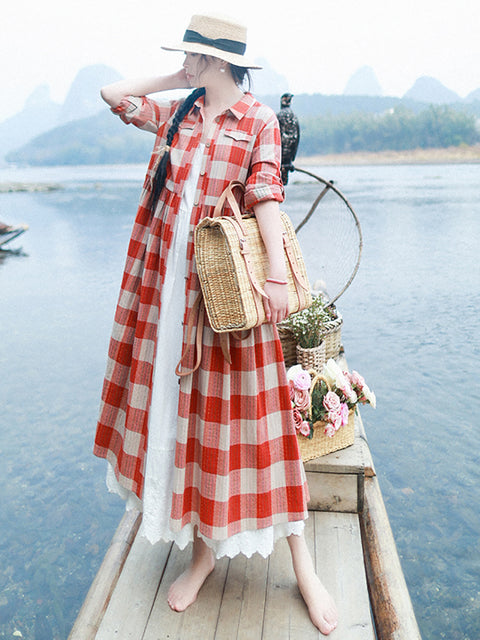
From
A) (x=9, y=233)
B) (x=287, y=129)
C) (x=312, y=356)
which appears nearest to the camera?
(x=287, y=129)

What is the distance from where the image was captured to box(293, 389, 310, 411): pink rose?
1.87 m

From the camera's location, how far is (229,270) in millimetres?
1203

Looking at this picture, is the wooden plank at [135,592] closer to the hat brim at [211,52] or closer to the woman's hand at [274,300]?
the woman's hand at [274,300]

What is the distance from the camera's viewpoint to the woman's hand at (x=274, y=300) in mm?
1248

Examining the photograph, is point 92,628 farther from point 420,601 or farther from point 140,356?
point 420,601

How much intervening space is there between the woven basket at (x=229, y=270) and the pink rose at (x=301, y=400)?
682 millimetres

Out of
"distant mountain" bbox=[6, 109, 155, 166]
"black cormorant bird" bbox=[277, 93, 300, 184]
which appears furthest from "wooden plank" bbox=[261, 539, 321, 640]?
"distant mountain" bbox=[6, 109, 155, 166]

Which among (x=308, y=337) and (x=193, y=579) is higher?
(x=308, y=337)

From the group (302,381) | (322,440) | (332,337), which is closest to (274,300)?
(302,381)

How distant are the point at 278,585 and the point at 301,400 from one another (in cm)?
55

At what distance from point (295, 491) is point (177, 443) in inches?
12.7

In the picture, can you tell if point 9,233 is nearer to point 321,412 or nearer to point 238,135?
point 321,412

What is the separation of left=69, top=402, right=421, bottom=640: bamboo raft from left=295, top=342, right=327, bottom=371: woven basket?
0.64 meters

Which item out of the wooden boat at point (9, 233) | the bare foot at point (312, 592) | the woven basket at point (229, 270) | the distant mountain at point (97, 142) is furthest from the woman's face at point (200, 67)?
the distant mountain at point (97, 142)
